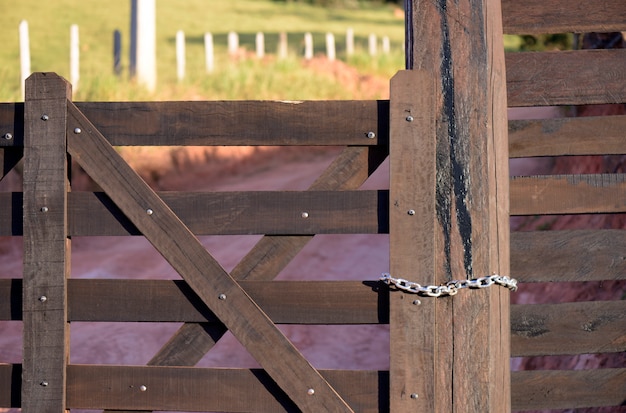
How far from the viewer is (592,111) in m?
9.70

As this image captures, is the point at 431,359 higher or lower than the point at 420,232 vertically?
lower

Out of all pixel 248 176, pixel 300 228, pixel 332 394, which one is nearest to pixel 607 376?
pixel 332 394

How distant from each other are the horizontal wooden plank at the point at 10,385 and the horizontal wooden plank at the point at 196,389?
0.25 meters

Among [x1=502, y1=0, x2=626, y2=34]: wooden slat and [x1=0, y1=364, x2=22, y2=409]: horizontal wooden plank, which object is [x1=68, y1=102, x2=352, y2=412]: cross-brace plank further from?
[x1=502, y1=0, x2=626, y2=34]: wooden slat

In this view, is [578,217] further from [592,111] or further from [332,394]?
[332,394]

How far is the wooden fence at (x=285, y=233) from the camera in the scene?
3848 millimetres

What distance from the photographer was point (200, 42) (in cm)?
2836

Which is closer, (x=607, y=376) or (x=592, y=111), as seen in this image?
(x=607, y=376)

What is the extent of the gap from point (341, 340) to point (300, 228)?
17.9 ft

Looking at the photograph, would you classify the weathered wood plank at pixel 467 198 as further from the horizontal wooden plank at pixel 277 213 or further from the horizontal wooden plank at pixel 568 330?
the horizontal wooden plank at pixel 568 330

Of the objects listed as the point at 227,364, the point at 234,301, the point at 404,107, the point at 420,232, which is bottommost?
the point at 227,364

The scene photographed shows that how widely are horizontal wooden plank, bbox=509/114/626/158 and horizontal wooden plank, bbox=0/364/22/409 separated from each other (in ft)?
8.89

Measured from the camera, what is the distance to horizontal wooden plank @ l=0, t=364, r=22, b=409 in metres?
4.00

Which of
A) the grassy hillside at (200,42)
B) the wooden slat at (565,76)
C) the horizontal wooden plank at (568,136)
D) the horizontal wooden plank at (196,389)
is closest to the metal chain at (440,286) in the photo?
the horizontal wooden plank at (196,389)
